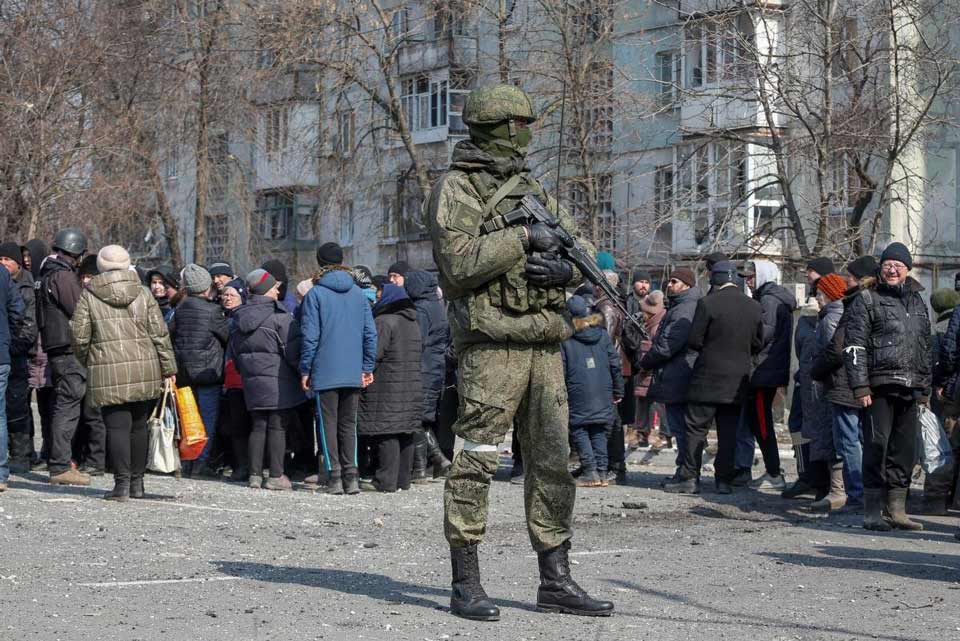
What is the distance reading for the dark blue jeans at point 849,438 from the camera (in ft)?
37.2

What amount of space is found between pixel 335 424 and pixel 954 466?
4633mm

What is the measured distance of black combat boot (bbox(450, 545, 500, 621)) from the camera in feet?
22.4

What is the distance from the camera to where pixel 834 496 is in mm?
12008

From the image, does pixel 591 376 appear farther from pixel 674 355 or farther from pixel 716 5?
pixel 716 5

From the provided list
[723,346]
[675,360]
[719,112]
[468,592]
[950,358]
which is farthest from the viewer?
[719,112]

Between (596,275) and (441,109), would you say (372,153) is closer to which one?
(441,109)

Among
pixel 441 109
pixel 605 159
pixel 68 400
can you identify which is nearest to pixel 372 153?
pixel 605 159

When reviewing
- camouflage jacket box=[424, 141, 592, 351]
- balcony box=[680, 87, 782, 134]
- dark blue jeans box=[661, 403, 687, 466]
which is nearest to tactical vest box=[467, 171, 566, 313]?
camouflage jacket box=[424, 141, 592, 351]

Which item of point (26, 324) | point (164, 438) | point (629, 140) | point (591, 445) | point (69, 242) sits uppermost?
point (629, 140)

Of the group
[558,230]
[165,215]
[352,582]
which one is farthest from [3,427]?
[165,215]

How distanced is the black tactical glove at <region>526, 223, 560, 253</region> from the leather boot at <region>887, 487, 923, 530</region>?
460cm

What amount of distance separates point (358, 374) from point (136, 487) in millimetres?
1907

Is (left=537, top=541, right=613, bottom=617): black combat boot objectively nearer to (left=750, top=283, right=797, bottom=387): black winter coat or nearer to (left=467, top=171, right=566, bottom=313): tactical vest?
(left=467, top=171, right=566, bottom=313): tactical vest

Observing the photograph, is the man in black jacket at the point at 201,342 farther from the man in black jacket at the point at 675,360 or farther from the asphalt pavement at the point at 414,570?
the man in black jacket at the point at 675,360
